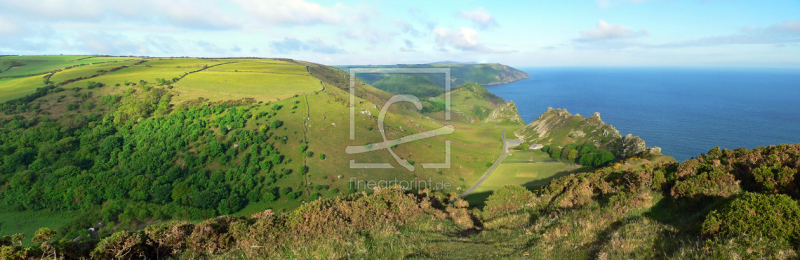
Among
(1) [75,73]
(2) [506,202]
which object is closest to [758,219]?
(2) [506,202]

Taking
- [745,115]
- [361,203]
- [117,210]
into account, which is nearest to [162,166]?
[117,210]

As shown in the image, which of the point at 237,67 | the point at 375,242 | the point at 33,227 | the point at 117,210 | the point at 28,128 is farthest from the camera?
the point at 237,67

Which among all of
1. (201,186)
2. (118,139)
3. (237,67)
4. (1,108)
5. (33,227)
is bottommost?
(33,227)

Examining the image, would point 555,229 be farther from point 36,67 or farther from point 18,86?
point 36,67

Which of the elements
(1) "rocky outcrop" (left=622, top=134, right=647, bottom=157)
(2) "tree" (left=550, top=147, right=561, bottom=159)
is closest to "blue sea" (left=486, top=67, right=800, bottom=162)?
(1) "rocky outcrop" (left=622, top=134, right=647, bottom=157)

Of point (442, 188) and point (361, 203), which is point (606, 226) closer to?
point (361, 203)

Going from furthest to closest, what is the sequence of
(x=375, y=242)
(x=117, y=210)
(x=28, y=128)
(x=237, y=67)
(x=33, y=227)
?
(x=237, y=67)
(x=28, y=128)
(x=117, y=210)
(x=33, y=227)
(x=375, y=242)

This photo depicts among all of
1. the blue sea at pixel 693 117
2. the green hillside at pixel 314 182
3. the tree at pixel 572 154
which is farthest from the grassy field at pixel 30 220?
the blue sea at pixel 693 117

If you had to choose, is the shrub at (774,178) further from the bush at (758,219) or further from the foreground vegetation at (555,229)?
the bush at (758,219)
